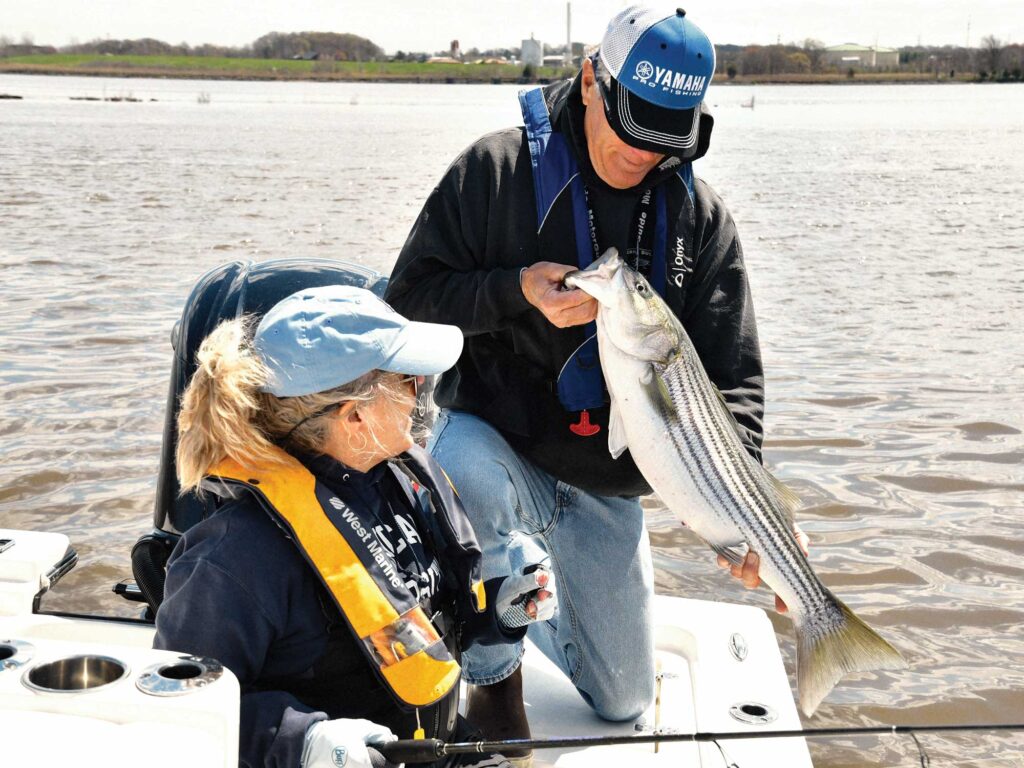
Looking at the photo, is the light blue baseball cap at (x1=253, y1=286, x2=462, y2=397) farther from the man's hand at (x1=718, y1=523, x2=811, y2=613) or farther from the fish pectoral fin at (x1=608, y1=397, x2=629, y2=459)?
the man's hand at (x1=718, y1=523, x2=811, y2=613)

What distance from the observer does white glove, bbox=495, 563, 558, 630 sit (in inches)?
114

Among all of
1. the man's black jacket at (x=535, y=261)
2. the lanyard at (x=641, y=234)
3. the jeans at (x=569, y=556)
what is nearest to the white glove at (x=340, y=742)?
the jeans at (x=569, y=556)

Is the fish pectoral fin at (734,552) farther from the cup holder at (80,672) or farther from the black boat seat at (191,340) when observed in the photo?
the cup holder at (80,672)

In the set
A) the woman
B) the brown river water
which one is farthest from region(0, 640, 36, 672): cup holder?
the brown river water

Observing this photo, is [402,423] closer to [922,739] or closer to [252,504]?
[252,504]

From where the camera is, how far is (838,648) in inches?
123

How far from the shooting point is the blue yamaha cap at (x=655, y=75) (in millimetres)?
3305

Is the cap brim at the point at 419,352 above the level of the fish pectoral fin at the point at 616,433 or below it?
above

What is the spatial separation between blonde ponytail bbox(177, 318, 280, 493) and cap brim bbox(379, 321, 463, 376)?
0.29 metres

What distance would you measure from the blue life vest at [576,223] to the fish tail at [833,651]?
939 mm

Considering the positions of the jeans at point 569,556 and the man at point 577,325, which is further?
the man at point 577,325

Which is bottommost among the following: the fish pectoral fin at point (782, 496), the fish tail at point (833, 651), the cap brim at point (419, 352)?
the fish tail at point (833, 651)

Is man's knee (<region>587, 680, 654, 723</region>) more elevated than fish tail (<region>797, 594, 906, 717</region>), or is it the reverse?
fish tail (<region>797, 594, 906, 717</region>)

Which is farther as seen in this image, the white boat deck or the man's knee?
the man's knee
